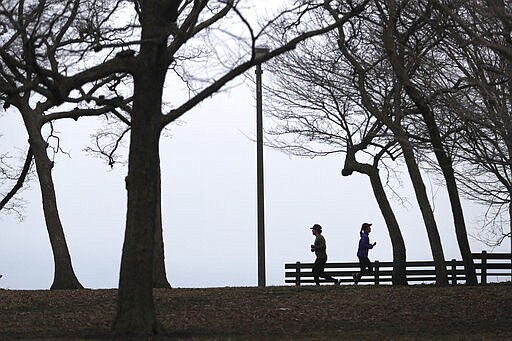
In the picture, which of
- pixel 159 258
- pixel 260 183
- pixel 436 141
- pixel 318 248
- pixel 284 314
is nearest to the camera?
pixel 284 314

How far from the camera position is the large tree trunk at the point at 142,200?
14898mm

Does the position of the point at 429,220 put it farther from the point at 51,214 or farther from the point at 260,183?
the point at 51,214

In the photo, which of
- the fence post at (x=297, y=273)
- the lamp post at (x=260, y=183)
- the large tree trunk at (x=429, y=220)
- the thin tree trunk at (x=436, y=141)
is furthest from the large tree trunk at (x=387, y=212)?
the fence post at (x=297, y=273)

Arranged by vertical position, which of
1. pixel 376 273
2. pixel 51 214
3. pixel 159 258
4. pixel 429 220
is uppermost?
pixel 51 214

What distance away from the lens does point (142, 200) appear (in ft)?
48.9

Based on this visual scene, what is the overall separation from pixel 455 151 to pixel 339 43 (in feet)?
18.4

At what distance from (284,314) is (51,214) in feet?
32.1

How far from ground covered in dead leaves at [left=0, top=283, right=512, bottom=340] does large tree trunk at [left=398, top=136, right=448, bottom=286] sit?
293cm

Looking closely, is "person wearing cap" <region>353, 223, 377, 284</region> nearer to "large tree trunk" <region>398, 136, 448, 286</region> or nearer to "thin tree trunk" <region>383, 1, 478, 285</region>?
"large tree trunk" <region>398, 136, 448, 286</region>

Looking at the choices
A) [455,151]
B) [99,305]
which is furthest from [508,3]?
[99,305]

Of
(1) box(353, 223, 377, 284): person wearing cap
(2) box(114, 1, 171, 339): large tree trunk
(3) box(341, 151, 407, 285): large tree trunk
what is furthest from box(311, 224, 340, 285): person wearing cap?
(2) box(114, 1, 171, 339): large tree trunk

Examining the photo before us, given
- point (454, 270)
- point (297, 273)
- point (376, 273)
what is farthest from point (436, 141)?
point (297, 273)

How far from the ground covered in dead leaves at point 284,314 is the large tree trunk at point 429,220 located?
115 inches

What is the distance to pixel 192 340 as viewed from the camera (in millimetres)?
14242
